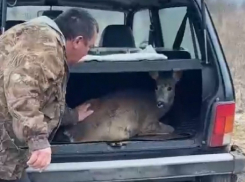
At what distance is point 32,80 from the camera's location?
301cm

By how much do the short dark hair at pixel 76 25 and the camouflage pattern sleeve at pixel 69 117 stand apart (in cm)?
109

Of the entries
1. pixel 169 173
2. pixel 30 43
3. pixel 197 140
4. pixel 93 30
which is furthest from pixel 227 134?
→ pixel 30 43

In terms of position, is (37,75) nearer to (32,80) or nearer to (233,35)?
(32,80)

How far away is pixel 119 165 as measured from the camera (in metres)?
3.95

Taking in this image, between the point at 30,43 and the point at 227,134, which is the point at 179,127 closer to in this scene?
the point at 227,134

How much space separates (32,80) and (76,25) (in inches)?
16.5

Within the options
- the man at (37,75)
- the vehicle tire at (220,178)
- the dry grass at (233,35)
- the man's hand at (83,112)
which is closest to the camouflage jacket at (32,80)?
the man at (37,75)

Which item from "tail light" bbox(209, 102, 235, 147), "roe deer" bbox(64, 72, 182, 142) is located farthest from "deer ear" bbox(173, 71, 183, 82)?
"tail light" bbox(209, 102, 235, 147)

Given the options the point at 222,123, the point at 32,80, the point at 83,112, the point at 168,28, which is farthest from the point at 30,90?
the point at 168,28

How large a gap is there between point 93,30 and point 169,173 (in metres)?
1.22

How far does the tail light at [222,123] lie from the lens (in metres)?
4.18

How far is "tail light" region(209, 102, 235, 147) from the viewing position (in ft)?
13.7

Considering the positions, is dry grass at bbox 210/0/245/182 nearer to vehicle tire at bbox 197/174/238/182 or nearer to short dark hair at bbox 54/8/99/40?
vehicle tire at bbox 197/174/238/182

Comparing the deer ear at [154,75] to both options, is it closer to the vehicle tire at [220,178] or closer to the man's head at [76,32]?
the vehicle tire at [220,178]
